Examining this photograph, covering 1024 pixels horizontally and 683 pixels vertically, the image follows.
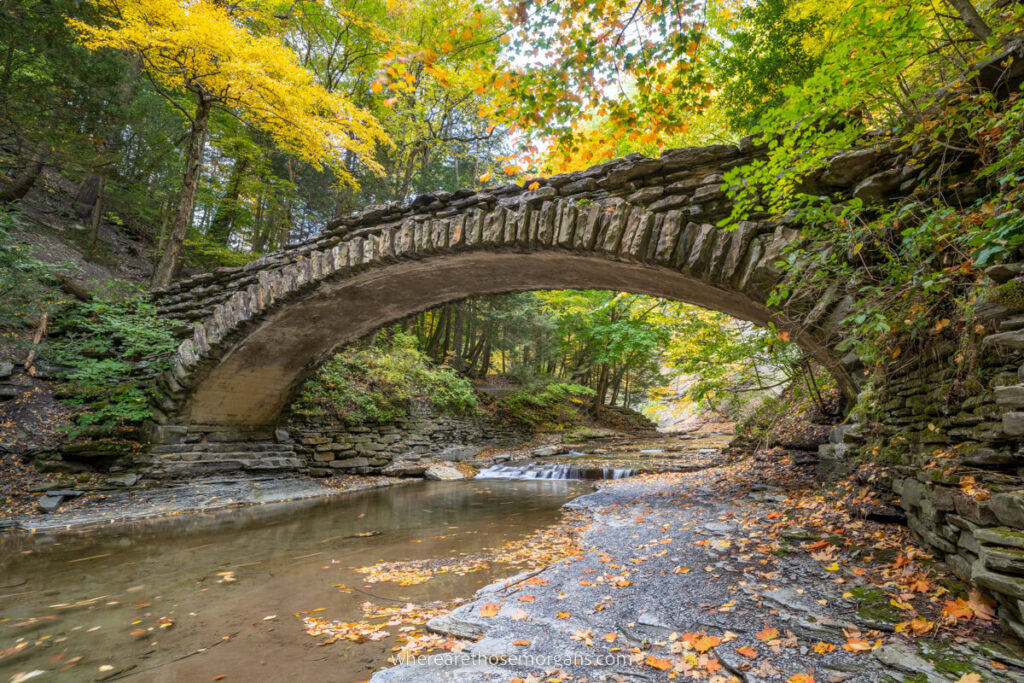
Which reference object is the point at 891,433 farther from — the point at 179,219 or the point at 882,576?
the point at 179,219

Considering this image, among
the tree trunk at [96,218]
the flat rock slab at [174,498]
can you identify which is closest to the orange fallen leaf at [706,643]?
the flat rock slab at [174,498]

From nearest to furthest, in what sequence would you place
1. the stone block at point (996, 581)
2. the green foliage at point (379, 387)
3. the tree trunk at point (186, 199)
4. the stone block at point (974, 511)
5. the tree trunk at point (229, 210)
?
the stone block at point (996, 581) < the stone block at point (974, 511) < the tree trunk at point (186, 199) < the green foliage at point (379, 387) < the tree trunk at point (229, 210)

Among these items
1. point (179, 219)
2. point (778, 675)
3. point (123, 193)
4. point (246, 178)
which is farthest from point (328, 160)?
point (778, 675)

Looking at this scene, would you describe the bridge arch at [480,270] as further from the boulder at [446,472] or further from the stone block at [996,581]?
the boulder at [446,472]

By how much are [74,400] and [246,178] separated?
8.43 meters

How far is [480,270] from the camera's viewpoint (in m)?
6.26

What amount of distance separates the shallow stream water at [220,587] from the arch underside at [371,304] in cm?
244

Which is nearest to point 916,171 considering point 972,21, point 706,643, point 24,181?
point 972,21

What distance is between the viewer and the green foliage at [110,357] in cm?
630

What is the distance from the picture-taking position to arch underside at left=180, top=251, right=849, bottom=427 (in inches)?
205

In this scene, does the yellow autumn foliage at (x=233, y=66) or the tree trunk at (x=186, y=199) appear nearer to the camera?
the yellow autumn foliage at (x=233, y=66)

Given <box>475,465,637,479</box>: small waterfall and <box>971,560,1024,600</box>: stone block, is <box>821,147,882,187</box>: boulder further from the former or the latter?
<box>475,465,637,479</box>: small waterfall

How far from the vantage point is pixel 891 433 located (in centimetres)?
309

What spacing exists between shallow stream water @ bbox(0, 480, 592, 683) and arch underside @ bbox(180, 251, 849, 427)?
2.44 meters
